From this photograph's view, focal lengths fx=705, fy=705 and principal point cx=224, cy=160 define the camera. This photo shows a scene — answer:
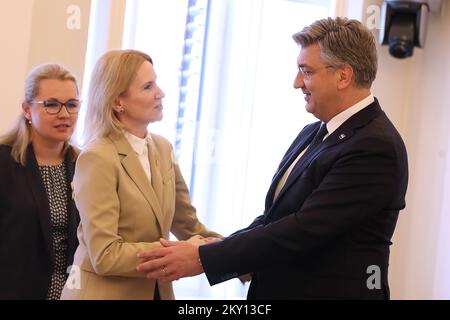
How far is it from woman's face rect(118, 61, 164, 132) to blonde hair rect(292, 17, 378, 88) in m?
0.61

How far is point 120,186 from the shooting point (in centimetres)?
234

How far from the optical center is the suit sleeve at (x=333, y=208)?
2219 millimetres

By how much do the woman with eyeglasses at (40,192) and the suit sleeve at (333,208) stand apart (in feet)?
2.68

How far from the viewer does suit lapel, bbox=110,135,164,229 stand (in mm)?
2389

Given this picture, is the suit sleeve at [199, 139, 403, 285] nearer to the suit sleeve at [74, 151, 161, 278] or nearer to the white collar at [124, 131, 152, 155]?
the suit sleeve at [74, 151, 161, 278]

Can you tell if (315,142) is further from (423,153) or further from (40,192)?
(423,153)

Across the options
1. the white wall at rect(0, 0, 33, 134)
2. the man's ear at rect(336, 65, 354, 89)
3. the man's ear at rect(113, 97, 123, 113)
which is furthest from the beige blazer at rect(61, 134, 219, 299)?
the white wall at rect(0, 0, 33, 134)

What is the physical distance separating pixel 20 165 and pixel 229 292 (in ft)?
6.23

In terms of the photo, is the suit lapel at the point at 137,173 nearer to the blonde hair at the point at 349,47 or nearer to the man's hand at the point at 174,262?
the man's hand at the point at 174,262

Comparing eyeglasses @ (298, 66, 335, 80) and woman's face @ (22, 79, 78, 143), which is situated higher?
eyeglasses @ (298, 66, 335, 80)

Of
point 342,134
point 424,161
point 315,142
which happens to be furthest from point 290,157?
point 424,161

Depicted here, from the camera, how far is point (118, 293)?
238cm

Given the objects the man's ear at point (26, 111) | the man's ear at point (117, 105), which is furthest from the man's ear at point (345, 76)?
the man's ear at point (26, 111)

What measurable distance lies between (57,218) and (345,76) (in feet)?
4.10
